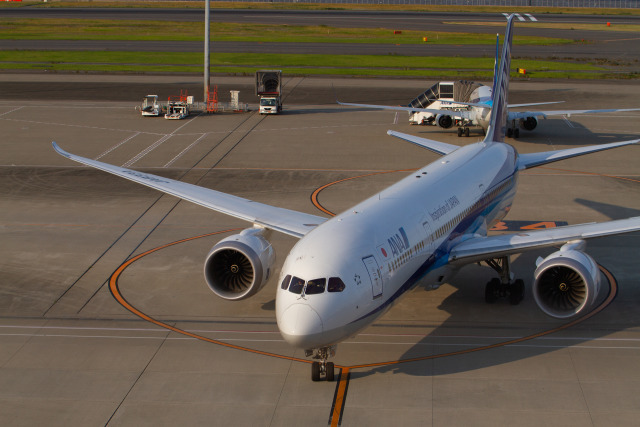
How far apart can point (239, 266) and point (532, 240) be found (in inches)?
342

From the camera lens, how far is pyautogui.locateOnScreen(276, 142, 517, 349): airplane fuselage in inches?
701

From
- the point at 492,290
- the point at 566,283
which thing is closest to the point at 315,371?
the point at 566,283

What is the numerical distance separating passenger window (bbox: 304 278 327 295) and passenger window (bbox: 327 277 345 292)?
5.6 inches

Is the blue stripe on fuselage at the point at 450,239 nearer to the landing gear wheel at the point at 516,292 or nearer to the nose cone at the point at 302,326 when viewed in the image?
the nose cone at the point at 302,326

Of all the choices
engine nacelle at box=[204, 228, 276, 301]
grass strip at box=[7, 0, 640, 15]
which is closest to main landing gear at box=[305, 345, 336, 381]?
engine nacelle at box=[204, 228, 276, 301]

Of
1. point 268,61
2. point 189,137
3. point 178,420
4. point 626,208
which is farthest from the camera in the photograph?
point 268,61

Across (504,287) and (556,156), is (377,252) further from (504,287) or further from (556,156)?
(556,156)

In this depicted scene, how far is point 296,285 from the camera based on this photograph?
59.2 feet

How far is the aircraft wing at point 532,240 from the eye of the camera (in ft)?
74.8

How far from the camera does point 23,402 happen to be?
18.6 metres

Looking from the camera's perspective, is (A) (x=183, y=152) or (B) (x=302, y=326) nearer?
(B) (x=302, y=326)

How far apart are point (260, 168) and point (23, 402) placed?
87.0 feet

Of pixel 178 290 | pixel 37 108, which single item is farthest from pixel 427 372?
pixel 37 108

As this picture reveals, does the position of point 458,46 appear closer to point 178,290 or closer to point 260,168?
point 260,168
